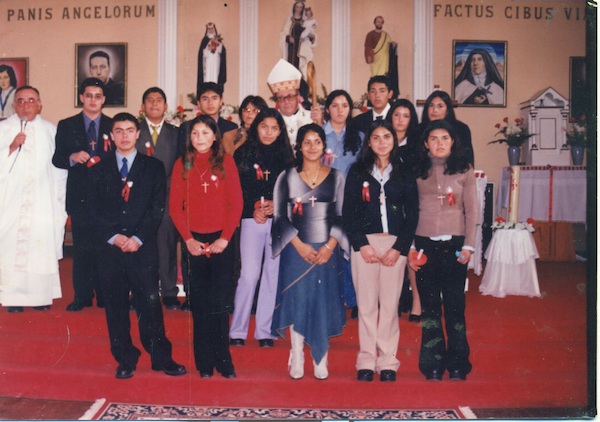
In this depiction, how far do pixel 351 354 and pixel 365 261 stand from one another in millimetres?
568

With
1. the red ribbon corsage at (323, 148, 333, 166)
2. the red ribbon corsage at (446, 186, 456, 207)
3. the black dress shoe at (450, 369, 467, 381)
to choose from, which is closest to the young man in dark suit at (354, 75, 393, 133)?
the red ribbon corsage at (323, 148, 333, 166)

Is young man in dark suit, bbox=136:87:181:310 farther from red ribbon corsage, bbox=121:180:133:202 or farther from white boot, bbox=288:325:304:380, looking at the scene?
white boot, bbox=288:325:304:380

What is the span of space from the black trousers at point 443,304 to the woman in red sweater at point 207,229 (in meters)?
1.01

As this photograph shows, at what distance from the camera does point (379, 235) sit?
3129 millimetres

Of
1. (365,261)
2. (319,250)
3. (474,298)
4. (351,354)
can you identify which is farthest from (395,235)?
(474,298)

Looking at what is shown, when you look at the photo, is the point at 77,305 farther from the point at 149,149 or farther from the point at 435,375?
the point at 435,375

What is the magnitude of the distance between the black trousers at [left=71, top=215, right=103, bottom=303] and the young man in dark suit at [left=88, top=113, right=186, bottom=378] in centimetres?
56

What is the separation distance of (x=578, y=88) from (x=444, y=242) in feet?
4.00

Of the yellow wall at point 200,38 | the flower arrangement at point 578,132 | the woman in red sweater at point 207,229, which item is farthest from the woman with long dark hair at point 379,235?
the flower arrangement at point 578,132

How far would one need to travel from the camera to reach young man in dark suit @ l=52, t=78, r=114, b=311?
3711mm

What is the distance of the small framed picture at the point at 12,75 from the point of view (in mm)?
3535

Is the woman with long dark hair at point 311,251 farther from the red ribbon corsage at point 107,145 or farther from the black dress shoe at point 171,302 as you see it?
the red ribbon corsage at point 107,145

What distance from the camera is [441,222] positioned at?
10.2 feet

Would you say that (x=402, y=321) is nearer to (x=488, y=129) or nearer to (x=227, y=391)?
(x=227, y=391)
